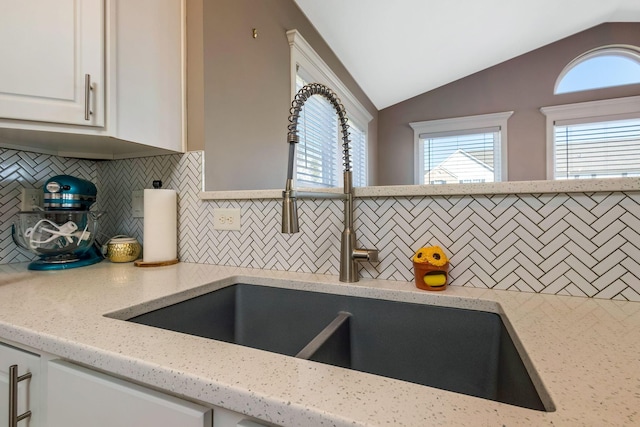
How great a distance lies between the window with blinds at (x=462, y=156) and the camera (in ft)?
12.9

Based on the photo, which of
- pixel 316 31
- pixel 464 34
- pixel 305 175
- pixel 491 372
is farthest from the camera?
pixel 464 34

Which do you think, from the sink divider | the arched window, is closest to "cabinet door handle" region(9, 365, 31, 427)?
the sink divider

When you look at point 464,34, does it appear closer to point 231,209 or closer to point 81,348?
point 231,209

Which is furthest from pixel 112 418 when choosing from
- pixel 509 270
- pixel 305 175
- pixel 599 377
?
pixel 305 175

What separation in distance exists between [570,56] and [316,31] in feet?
11.1

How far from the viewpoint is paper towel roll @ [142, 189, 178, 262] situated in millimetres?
1070

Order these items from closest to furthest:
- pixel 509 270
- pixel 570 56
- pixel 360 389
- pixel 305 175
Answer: pixel 360 389 → pixel 509 270 → pixel 305 175 → pixel 570 56

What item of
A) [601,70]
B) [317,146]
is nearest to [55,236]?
[317,146]

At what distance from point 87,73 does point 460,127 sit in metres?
4.13

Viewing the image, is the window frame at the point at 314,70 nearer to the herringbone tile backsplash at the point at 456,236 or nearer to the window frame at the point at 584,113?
the herringbone tile backsplash at the point at 456,236

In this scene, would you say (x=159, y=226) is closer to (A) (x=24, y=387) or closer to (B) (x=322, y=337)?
(A) (x=24, y=387)

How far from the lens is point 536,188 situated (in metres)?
0.72

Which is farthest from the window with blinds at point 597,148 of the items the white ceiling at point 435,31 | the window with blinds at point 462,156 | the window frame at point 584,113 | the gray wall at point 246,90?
the gray wall at point 246,90

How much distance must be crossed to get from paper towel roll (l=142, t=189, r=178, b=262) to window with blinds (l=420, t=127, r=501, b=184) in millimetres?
3690
